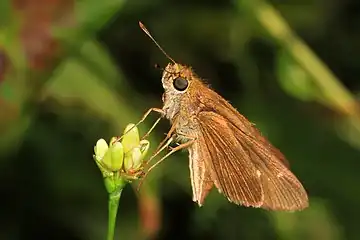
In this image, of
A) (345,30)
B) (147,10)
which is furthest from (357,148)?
(147,10)

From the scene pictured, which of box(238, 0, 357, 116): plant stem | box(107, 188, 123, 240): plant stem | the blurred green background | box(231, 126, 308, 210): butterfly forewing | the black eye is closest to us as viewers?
box(107, 188, 123, 240): plant stem

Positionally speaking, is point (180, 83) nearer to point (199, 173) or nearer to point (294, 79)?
point (199, 173)

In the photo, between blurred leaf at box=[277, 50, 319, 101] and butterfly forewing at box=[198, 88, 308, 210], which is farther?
blurred leaf at box=[277, 50, 319, 101]

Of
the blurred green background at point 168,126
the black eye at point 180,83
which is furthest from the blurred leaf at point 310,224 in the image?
the black eye at point 180,83

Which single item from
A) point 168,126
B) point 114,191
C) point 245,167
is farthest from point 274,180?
point 168,126

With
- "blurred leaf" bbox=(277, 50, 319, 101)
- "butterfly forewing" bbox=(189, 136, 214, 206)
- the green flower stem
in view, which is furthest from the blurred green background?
the green flower stem

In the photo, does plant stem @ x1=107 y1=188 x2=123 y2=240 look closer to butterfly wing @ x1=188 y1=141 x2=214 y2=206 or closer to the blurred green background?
butterfly wing @ x1=188 y1=141 x2=214 y2=206

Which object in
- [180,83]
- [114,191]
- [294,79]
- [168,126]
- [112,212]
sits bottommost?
[112,212]

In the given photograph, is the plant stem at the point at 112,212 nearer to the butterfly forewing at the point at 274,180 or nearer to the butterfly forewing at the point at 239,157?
the butterfly forewing at the point at 239,157
